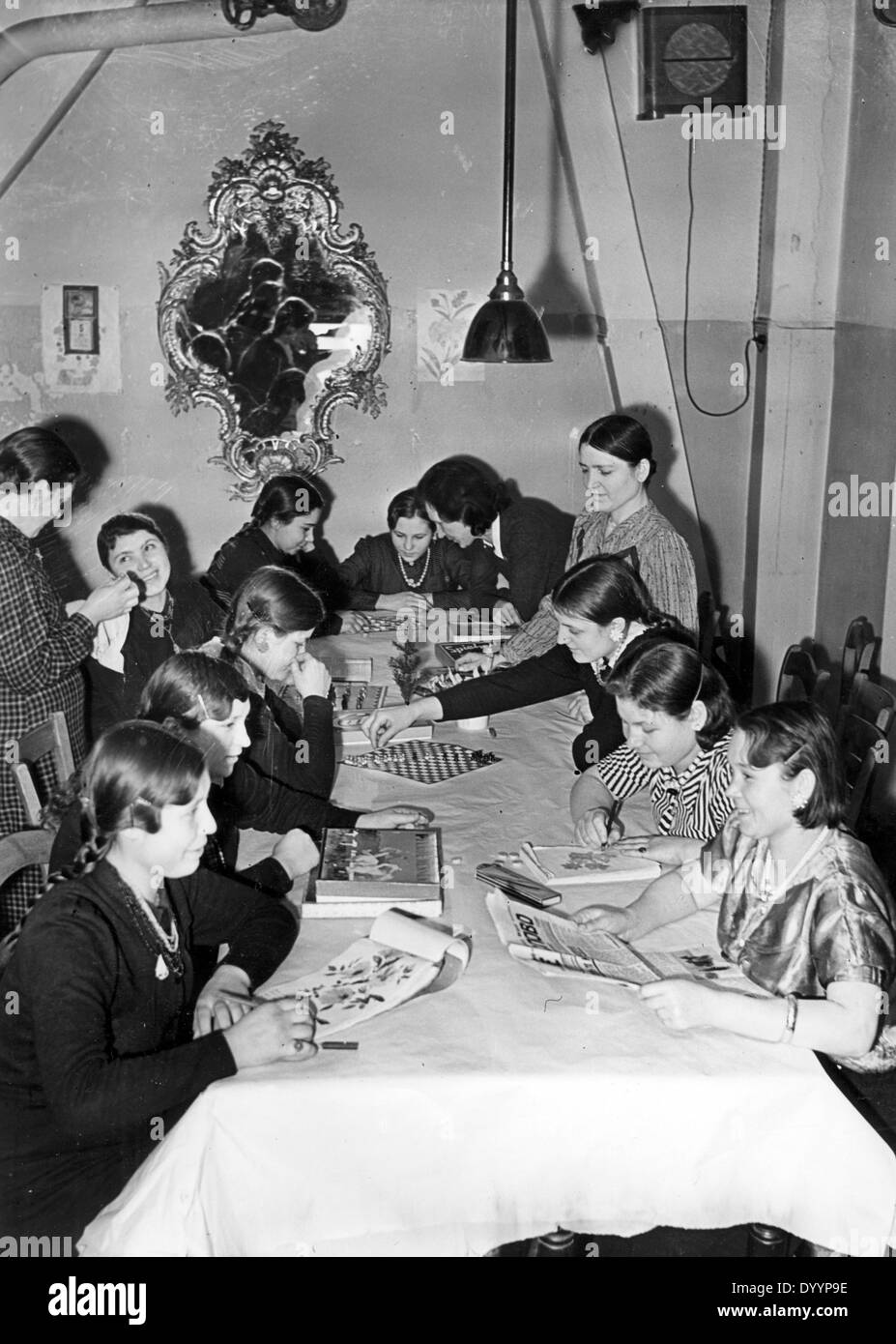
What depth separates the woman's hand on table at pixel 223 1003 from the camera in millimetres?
2133

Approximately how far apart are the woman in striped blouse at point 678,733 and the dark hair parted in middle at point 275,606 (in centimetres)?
87

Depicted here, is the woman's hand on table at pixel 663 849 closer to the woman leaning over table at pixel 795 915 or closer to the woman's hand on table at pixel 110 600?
the woman leaning over table at pixel 795 915

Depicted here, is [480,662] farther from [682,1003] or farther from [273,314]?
[273,314]

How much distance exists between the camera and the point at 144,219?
21.0 ft

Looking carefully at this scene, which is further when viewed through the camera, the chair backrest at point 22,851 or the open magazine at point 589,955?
the chair backrest at point 22,851

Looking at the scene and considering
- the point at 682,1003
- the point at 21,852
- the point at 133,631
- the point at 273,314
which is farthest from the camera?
the point at 273,314

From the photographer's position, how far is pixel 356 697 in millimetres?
4066

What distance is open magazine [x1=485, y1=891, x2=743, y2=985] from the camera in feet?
7.29

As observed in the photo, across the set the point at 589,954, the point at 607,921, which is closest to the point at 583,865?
the point at 607,921

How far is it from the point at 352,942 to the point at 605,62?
17.9ft

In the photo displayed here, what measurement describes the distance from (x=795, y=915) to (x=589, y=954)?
0.37 meters

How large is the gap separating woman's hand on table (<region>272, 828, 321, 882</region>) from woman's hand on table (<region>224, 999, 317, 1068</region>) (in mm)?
643

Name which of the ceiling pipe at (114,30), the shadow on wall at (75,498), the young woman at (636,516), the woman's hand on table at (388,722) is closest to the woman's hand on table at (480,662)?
the young woman at (636,516)
